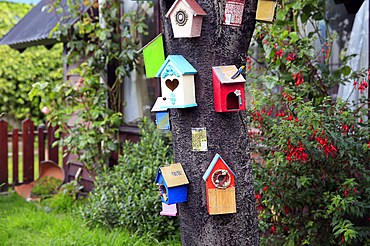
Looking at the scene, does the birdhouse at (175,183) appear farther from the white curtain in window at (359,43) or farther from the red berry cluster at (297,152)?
the white curtain in window at (359,43)

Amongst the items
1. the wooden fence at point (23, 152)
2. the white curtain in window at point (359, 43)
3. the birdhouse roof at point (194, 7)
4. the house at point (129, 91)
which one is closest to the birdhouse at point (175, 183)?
the birdhouse roof at point (194, 7)

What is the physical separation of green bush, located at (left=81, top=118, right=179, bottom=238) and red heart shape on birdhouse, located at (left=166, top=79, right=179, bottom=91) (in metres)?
1.92

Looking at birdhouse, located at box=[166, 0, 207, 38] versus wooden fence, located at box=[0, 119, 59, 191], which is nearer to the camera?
birdhouse, located at box=[166, 0, 207, 38]

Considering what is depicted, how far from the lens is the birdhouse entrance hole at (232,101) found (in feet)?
5.15

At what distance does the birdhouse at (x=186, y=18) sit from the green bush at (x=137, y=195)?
7.11 feet

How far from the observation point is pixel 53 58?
11336mm

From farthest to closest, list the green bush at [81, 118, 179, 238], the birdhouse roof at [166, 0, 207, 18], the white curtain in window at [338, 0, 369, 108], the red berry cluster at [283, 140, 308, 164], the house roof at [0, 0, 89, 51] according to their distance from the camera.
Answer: the house roof at [0, 0, 89, 51] < the green bush at [81, 118, 179, 238] < the white curtain in window at [338, 0, 369, 108] < the red berry cluster at [283, 140, 308, 164] < the birdhouse roof at [166, 0, 207, 18]

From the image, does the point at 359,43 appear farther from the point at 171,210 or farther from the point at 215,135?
the point at 171,210

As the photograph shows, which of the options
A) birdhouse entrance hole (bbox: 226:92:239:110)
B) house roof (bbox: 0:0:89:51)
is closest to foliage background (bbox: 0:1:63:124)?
house roof (bbox: 0:0:89:51)

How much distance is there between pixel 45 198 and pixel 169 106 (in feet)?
15.3

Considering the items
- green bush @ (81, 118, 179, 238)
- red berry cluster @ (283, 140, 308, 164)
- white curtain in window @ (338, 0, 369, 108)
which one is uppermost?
white curtain in window @ (338, 0, 369, 108)

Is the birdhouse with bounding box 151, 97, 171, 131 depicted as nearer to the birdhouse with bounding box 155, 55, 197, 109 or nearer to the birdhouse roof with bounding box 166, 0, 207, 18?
the birdhouse with bounding box 155, 55, 197, 109

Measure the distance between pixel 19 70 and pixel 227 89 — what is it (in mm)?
10604

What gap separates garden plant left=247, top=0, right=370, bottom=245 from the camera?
2.34m
